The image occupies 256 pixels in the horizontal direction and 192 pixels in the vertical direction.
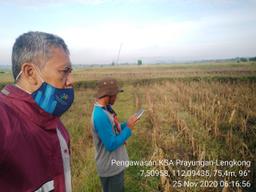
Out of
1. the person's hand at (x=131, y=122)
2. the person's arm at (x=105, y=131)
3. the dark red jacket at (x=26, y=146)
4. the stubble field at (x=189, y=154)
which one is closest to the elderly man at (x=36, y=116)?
the dark red jacket at (x=26, y=146)

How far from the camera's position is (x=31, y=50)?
1146 mm

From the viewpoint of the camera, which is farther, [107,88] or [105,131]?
[107,88]

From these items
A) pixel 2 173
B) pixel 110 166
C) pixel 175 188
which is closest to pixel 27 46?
pixel 2 173

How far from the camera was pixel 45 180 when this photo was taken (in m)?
1.04

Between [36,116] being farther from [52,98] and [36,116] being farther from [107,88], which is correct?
[107,88]

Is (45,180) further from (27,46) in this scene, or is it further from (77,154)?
(77,154)

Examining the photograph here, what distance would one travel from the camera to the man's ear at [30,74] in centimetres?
113

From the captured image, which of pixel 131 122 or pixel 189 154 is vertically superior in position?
pixel 131 122

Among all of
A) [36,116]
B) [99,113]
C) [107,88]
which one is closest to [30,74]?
[36,116]

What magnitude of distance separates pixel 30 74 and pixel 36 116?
8.6 inches

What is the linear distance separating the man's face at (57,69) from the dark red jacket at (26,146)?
163 mm

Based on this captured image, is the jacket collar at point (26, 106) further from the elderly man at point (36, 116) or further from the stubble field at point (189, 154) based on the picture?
the stubble field at point (189, 154)

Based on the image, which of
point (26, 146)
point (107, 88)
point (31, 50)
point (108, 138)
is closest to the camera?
point (26, 146)

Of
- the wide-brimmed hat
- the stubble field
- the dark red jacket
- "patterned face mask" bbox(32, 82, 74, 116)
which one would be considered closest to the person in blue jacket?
the wide-brimmed hat
